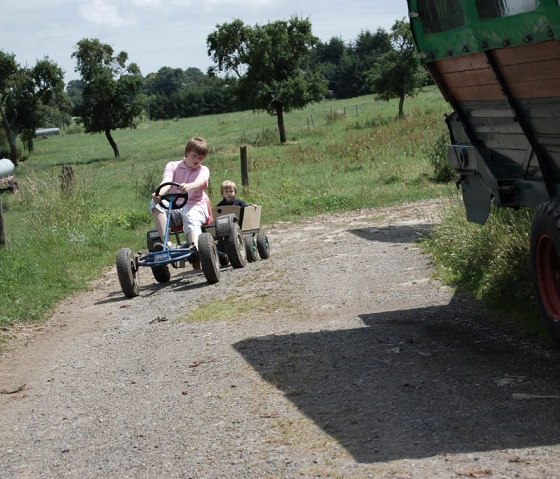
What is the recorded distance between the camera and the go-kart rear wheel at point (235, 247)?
1196 centimetres

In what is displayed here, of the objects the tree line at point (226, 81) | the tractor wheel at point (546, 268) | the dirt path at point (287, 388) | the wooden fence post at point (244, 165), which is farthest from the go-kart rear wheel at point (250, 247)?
the tree line at point (226, 81)

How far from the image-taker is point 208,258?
1108 cm

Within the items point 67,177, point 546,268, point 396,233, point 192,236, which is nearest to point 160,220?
point 192,236

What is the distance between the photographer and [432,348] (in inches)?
282

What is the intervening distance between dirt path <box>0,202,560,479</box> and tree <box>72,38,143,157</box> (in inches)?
1889

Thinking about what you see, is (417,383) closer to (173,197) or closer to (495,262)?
(495,262)

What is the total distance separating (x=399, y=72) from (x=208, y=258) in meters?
47.1

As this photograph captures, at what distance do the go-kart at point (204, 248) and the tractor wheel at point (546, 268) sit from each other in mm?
4924

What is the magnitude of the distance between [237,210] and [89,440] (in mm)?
7111

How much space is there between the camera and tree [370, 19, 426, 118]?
184 feet

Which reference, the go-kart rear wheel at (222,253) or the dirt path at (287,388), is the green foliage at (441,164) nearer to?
the go-kart rear wheel at (222,253)

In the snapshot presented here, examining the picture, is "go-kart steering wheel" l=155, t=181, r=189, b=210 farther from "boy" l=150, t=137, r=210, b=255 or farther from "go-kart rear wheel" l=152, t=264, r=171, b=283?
"go-kart rear wheel" l=152, t=264, r=171, b=283

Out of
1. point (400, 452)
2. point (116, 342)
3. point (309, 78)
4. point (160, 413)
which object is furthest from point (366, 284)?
point (309, 78)

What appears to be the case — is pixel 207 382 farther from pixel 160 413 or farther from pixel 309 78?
pixel 309 78
